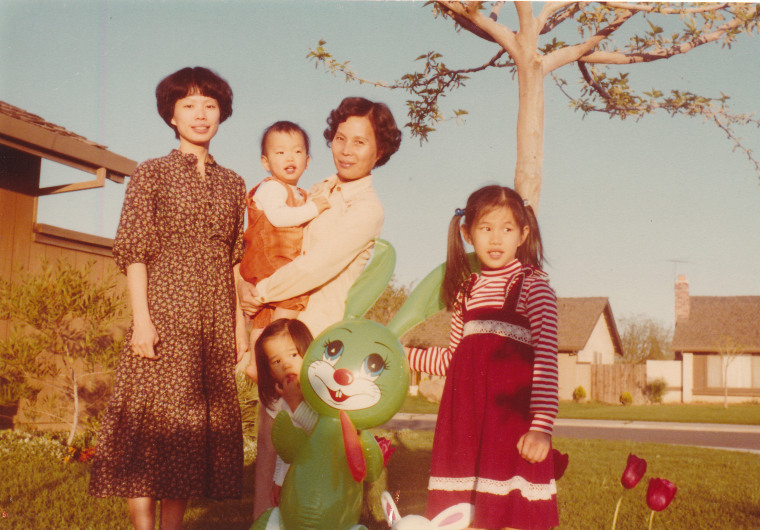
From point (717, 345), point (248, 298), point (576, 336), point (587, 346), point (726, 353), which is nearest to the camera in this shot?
point (248, 298)

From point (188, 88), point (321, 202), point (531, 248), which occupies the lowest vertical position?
point (531, 248)

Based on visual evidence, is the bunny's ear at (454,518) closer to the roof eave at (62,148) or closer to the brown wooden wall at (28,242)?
the brown wooden wall at (28,242)

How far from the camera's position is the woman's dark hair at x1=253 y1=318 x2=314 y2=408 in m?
2.79

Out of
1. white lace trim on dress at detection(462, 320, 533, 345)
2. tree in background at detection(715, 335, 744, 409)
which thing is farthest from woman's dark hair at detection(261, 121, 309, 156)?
tree in background at detection(715, 335, 744, 409)

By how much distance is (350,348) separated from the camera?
2.59m

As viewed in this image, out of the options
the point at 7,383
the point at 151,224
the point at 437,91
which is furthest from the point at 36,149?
the point at 151,224

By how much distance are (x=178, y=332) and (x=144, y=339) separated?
14 centimetres

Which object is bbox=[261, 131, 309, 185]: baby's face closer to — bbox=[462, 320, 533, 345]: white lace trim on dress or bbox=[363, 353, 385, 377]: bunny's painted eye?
bbox=[363, 353, 385, 377]: bunny's painted eye

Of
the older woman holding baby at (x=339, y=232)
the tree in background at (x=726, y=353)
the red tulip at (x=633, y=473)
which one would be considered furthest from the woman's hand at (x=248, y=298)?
the tree in background at (x=726, y=353)

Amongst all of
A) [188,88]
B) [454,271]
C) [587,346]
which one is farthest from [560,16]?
[587,346]

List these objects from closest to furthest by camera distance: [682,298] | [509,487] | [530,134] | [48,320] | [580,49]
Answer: [509,487] → [530,134] → [580,49] → [48,320] → [682,298]

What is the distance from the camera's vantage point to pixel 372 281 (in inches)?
112

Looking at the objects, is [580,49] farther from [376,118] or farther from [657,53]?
[376,118]

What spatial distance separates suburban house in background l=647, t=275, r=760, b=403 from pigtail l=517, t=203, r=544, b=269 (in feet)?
90.0
